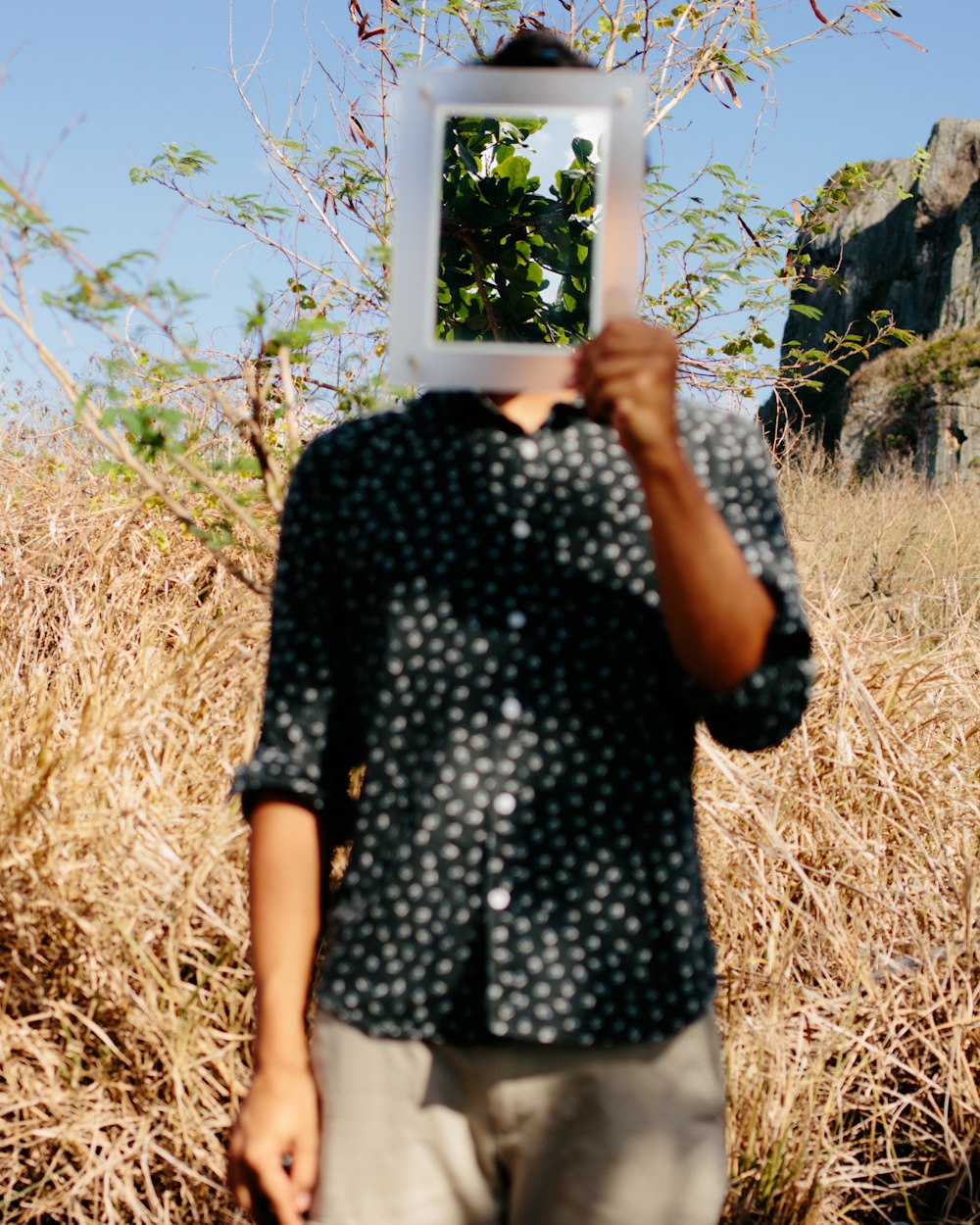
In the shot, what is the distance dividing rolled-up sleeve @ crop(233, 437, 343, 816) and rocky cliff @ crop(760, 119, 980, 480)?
Answer: 809 inches

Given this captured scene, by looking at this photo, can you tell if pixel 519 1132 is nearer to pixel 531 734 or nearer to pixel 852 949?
pixel 531 734

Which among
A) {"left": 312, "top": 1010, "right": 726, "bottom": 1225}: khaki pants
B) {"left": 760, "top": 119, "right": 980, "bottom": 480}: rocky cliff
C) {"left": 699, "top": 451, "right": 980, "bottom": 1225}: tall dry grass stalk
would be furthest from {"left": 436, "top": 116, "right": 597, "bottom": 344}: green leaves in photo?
{"left": 760, "top": 119, "right": 980, "bottom": 480}: rocky cliff

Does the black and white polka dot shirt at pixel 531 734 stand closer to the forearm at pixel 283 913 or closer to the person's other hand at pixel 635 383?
the forearm at pixel 283 913

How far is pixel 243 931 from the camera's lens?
197cm

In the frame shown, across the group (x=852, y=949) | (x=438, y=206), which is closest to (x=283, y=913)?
(x=438, y=206)

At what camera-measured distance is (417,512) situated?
3.16 ft

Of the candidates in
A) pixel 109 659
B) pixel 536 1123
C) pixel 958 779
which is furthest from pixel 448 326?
pixel 958 779

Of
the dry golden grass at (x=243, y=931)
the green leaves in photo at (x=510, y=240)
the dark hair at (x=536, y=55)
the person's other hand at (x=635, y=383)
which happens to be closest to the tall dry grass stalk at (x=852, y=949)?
the dry golden grass at (x=243, y=931)

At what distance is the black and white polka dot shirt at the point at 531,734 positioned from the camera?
0.91 m

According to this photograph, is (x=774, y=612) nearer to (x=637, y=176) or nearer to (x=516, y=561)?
(x=516, y=561)

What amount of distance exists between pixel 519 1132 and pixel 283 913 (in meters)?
0.27

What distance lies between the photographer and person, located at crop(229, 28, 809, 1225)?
0.90m

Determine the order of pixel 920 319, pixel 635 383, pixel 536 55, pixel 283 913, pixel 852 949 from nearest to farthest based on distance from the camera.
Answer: pixel 635 383
pixel 536 55
pixel 283 913
pixel 852 949
pixel 920 319

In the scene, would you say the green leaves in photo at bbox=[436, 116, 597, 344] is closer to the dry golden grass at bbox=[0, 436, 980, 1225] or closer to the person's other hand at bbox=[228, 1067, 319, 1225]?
the person's other hand at bbox=[228, 1067, 319, 1225]
